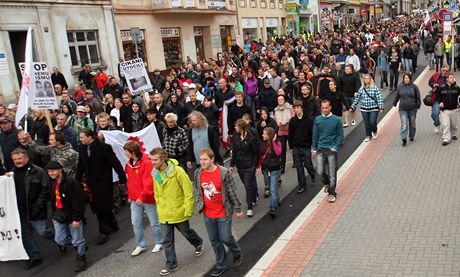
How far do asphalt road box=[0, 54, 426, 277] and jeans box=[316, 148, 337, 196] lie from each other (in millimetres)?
481

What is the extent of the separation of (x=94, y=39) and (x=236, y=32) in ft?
51.4

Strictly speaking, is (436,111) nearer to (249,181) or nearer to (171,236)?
(249,181)

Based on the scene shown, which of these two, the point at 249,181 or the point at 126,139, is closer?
the point at 249,181

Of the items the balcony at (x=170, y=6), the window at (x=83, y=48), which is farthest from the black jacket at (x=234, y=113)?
the balcony at (x=170, y=6)

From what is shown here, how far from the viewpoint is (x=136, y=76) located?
12086mm

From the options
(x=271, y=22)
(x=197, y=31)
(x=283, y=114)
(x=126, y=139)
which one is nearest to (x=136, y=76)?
(x=126, y=139)

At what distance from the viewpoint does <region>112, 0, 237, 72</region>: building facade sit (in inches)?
1014

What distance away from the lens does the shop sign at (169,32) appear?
2886cm

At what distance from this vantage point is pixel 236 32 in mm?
37344

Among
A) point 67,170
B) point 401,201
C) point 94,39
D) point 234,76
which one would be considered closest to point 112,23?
point 94,39

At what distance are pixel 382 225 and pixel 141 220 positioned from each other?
133 inches

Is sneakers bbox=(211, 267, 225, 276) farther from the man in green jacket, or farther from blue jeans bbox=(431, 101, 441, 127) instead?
blue jeans bbox=(431, 101, 441, 127)

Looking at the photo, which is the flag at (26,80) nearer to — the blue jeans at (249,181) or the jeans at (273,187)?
the blue jeans at (249,181)

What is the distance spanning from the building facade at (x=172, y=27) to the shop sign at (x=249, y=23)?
2769mm
